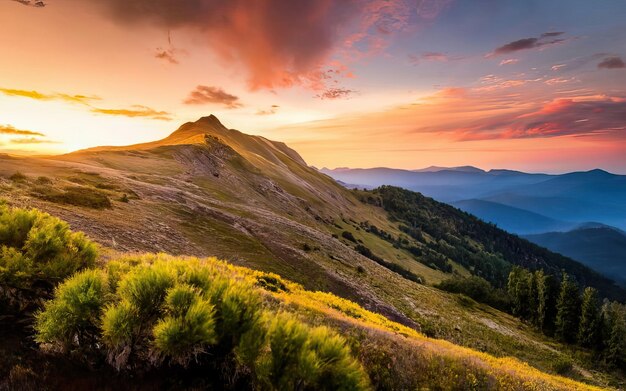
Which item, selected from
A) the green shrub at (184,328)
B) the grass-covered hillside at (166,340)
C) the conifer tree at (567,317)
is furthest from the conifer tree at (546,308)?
the green shrub at (184,328)

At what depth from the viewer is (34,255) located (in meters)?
9.91

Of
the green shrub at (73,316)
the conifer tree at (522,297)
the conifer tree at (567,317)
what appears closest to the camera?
the green shrub at (73,316)

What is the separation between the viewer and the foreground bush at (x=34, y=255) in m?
9.06

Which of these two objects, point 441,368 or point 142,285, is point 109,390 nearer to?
point 142,285

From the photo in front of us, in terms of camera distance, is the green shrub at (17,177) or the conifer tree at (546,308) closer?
the green shrub at (17,177)

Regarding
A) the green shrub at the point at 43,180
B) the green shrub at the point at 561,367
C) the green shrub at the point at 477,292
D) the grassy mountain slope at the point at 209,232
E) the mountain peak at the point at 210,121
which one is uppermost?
the mountain peak at the point at 210,121

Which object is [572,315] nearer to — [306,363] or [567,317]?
[567,317]

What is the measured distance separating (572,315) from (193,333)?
270ft

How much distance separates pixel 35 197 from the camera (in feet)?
81.1

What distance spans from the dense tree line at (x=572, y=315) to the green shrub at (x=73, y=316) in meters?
78.6

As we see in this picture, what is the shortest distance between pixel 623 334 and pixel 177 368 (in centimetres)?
7932

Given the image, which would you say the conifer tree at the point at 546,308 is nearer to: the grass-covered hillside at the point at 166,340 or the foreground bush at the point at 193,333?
the grass-covered hillside at the point at 166,340

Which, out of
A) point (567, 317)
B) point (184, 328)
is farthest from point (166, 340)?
point (567, 317)

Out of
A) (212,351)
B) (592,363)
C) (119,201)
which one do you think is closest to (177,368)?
(212,351)
